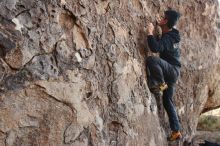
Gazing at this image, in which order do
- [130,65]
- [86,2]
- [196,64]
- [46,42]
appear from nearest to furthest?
1. [46,42]
2. [86,2]
3. [130,65]
4. [196,64]

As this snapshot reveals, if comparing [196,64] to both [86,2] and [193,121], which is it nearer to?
[193,121]

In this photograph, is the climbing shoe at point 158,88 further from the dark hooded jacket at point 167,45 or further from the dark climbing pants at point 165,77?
the dark hooded jacket at point 167,45

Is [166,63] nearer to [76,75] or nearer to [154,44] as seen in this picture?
[154,44]

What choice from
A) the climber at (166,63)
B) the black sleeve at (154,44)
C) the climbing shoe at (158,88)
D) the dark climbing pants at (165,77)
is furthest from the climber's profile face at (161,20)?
the climbing shoe at (158,88)

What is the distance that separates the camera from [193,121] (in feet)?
31.1

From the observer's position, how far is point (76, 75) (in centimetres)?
567

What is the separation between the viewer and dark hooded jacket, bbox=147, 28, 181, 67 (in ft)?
22.9

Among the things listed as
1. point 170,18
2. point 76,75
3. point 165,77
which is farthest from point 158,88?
point 76,75

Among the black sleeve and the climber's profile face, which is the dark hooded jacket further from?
the climber's profile face

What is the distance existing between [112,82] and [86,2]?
1.14 m

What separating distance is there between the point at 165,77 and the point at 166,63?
0.92ft

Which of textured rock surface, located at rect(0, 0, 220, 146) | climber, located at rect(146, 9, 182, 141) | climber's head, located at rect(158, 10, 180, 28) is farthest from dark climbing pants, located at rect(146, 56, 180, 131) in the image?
climber's head, located at rect(158, 10, 180, 28)

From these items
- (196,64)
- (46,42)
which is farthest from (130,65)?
(196,64)

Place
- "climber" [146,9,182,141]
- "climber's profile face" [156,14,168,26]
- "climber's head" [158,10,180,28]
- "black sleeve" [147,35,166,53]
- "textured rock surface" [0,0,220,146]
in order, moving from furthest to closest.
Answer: "climber's profile face" [156,14,168,26], "climber's head" [158,10,180,28], "climber" [146,9,182,141], "black sleeve" [147,35,166,53], "textured rock surface" [0,0,220,146]
